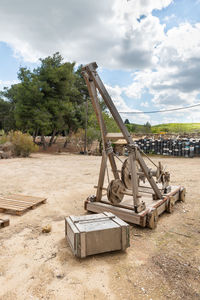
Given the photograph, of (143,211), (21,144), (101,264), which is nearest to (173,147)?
(21,144)

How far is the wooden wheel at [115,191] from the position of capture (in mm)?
4066

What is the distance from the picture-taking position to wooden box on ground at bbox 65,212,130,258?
2828 millimetres

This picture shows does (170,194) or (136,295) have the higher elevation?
(170,194)

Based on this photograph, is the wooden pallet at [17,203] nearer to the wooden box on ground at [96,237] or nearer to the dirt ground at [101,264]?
the dirt ground at [101,264]

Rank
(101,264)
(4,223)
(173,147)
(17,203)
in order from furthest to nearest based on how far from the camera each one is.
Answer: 1. (173,147)
2. (17,203)
3. (4,223)
4. (101,264)

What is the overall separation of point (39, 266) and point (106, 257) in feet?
2.99

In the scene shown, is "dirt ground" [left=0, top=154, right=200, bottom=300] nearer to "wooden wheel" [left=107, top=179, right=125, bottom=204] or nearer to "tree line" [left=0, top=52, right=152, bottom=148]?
"wooden wheel" [left=107, top=179, right=125, bottom=204]

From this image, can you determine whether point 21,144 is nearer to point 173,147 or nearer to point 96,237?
point 173,147

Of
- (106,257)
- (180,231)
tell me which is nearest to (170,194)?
(180,231)

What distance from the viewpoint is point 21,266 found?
273 cm

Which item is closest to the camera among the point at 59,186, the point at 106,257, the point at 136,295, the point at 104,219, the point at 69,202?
the point at 136,295

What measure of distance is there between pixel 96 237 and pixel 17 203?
9.52ft

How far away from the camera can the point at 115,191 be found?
414cm

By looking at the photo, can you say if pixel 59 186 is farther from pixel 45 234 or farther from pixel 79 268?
pixel 79 268
